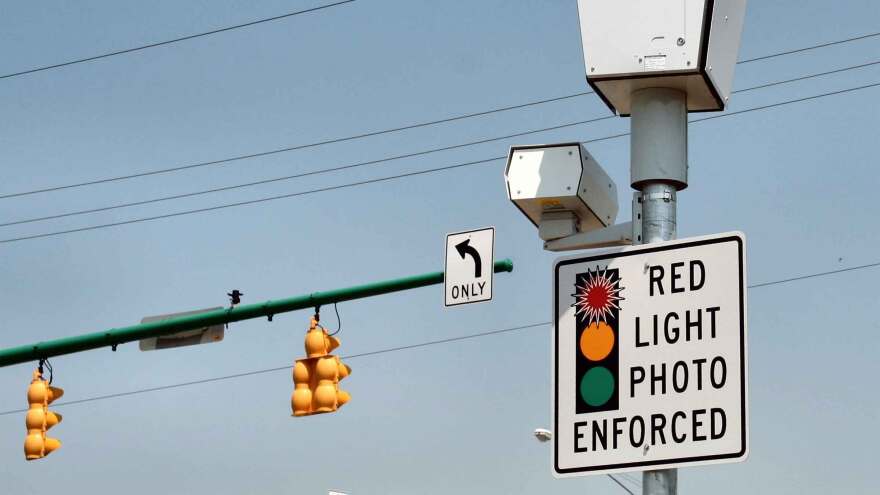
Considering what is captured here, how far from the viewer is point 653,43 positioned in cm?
665

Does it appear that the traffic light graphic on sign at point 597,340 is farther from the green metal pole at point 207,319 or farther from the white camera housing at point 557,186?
the green metal pole at point 207,319

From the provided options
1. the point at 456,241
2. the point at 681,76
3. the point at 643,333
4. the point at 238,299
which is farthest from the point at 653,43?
the point at 238,299

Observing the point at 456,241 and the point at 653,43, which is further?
the point at 456,241

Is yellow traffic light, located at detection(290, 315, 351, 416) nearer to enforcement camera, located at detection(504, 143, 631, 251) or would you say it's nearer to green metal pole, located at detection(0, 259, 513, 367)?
green metal pole, located at detection(0, 259, 513, 367)

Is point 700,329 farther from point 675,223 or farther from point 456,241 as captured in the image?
point 456,241

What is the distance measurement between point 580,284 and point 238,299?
11494 mm

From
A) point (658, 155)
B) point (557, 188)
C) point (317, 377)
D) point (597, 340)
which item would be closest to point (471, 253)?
point (317, 377)

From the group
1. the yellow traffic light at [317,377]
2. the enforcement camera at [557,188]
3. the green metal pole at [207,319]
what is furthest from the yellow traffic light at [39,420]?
the enforcement camera at [557,188]

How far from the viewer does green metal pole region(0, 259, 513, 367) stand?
55.8 feet

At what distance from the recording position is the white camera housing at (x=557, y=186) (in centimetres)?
697

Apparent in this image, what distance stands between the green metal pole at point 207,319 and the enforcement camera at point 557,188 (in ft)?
30.9

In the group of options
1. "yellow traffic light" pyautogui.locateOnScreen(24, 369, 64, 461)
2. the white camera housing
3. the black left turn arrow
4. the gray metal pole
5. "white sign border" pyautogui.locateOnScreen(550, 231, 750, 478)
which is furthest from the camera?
"yellow traffic light" pyautogui.locateOnScreen(24, 369, 64, 461)

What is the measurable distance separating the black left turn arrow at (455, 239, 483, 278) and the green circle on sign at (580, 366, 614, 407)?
9.21 meters

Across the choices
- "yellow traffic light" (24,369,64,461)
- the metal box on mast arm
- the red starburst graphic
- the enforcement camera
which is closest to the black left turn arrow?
"yellow traffic light" (24,369,64,461)
